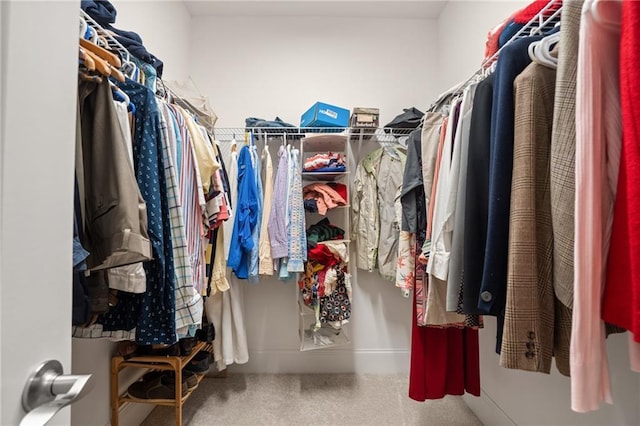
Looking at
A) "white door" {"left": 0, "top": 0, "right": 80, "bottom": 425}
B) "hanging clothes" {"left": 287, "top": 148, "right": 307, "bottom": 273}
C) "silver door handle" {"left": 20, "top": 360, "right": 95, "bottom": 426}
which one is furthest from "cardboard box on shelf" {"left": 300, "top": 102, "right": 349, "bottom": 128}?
"silver door handle" {"left": 20, "top": 360, "right": 95, "bottom": 426}

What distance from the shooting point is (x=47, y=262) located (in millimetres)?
363

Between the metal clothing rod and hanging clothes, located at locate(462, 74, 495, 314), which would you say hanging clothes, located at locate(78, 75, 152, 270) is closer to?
hanging clothes, located at locate(462, 74, 495, 314)

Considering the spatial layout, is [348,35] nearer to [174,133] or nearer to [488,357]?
[174,133]

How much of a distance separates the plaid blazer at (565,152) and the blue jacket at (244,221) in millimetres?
1378

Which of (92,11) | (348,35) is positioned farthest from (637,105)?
(348,35)

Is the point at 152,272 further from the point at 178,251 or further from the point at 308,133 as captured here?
the point at 308,133

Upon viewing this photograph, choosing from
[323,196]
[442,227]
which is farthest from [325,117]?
[442,227]

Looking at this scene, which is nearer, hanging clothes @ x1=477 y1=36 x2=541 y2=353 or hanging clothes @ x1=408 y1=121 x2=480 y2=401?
hanging clothes @ x1=477 y1=36 x2=541 y2=353

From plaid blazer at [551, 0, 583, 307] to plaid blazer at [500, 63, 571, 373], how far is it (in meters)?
0.05

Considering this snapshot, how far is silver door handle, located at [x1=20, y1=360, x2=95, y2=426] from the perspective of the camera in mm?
318

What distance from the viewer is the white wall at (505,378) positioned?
32.1 inches

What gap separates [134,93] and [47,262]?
2.41 ft

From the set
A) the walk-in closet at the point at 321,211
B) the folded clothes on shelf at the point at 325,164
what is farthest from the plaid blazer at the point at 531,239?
the folded clothes on shelf at the point at 325,164

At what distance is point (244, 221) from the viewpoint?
162 centimetres
